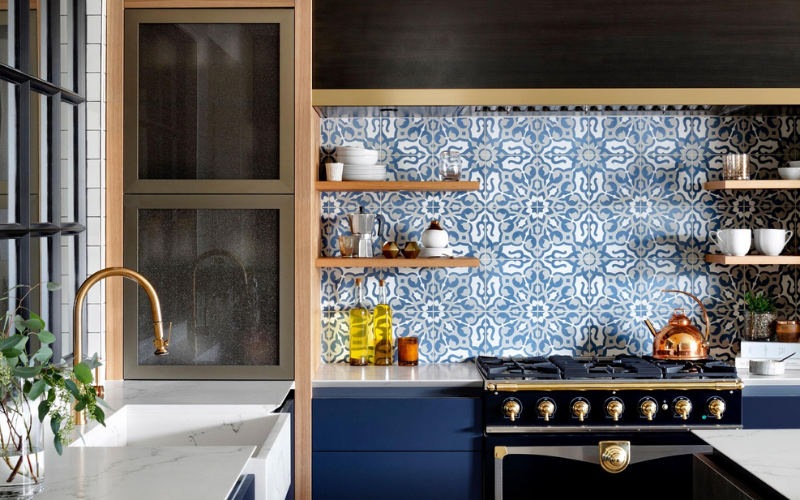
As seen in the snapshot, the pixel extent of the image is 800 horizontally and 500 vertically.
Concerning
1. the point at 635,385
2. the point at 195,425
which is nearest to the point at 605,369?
the point at 635,385

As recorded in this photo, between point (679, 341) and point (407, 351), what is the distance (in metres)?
1.14

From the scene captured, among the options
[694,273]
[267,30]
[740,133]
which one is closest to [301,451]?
[267,30]

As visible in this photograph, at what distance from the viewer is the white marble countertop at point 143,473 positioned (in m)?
1.30

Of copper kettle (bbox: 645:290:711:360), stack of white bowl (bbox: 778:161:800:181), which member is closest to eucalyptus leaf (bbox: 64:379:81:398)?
copper kettle (bbox: 645:290:711:360)

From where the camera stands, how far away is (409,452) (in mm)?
2561

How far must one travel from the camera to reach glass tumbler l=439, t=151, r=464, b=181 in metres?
2.93

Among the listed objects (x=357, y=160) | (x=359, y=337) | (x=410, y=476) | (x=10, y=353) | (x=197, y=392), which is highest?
(x=357, y=160)

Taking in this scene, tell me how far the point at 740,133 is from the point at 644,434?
1.49 m

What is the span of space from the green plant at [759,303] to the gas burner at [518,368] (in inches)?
37.7

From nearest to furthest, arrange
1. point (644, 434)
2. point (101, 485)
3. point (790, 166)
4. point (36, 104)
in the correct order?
point (101, 485), point (36, 104), point (644, 434), point (790, 166)

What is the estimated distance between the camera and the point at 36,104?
7.13 ft

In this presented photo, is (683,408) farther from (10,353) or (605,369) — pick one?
(10,353)

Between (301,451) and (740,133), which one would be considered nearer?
(301,451)

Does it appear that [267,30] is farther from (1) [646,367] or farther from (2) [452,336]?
(1) [646,367]
